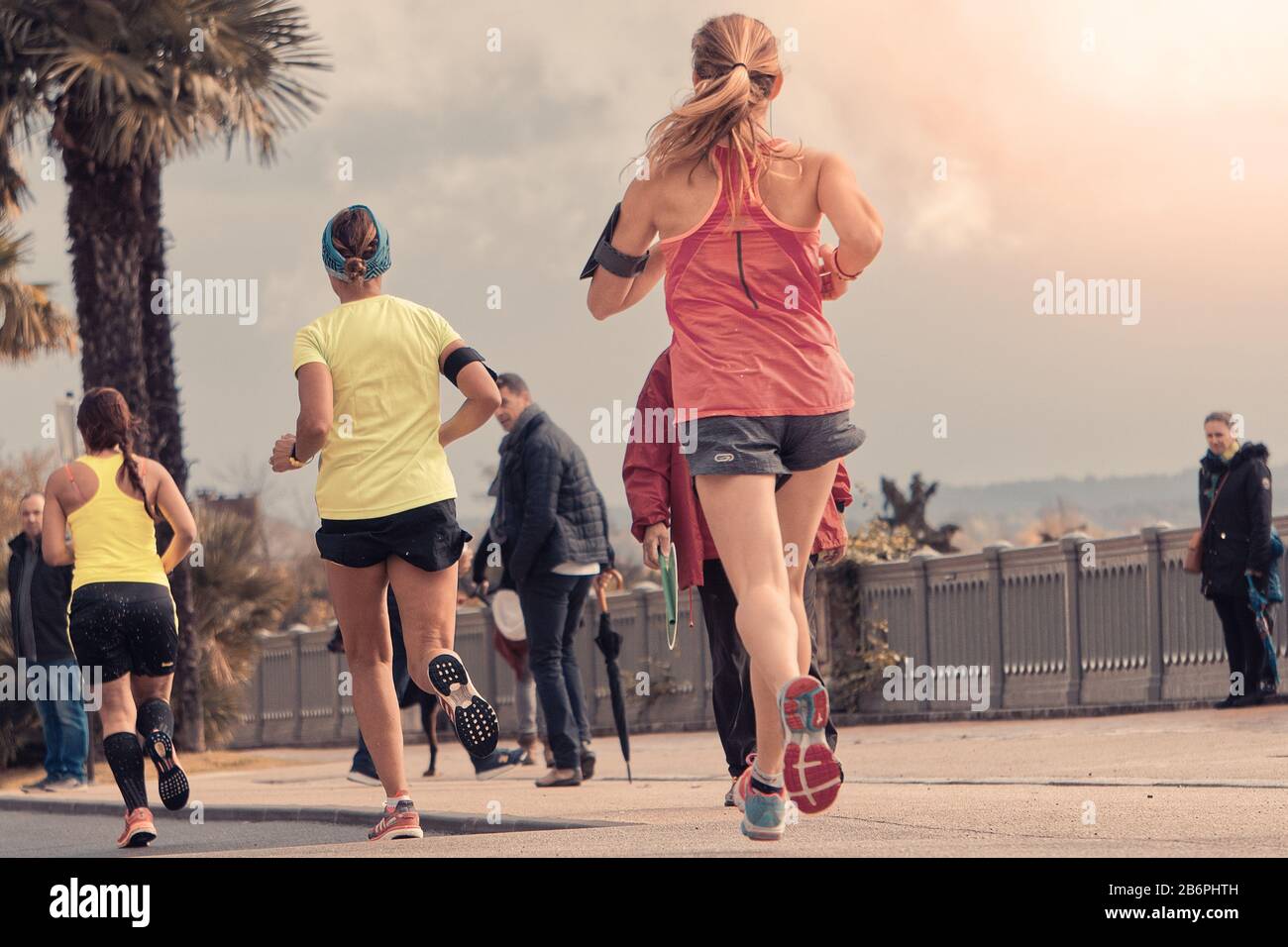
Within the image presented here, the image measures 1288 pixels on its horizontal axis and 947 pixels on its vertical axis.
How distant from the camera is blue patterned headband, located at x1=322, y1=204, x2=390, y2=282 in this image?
677 centimetres

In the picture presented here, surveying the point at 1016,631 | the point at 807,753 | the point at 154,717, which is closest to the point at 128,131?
the point at 1016,631

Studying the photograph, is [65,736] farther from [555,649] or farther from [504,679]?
[504,679]

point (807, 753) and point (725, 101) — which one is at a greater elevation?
point (725, 101)

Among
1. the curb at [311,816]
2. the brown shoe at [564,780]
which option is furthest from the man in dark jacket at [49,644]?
the brown shoe at [564,780]

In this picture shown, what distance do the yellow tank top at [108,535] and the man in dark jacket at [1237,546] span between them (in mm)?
8679

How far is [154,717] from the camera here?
796 cm

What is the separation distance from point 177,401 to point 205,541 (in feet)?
7.82

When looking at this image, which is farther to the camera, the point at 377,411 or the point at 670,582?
the point at 670,582

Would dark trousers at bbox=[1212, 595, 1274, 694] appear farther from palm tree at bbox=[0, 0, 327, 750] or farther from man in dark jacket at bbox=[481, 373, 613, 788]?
palm tree at bbox=[0, 0, 327, 750]

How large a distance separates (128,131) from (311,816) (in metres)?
11.4

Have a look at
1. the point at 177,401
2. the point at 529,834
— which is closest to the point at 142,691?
the point at 529,834

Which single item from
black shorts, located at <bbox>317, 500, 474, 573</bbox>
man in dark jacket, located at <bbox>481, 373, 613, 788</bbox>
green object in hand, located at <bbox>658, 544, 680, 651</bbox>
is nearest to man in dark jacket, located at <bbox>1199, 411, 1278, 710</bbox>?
man in dark jacket, located at <bbox>481, 373, 613, 788</bbox>

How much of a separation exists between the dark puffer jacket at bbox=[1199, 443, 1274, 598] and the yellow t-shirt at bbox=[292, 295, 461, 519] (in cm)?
885
